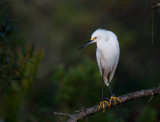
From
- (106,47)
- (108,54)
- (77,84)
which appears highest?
(106,47)

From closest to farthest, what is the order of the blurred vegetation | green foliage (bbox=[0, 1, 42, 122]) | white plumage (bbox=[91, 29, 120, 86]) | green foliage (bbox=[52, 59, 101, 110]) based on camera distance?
1. green foliage (bbox=[0, 1, 42, 122])
2. the blurred vegetation
3. white plumage (bbox=[91, 29, 120, 86])
4. green foliage (bbox=[52, 59, 101, 110])

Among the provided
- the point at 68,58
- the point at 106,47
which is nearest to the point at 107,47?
the point at 106,47

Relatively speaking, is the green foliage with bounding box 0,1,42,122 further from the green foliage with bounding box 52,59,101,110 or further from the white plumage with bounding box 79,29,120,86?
the green foliage with bounding box 52,59,101,110

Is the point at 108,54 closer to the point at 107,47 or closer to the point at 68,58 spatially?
the point at 107,47

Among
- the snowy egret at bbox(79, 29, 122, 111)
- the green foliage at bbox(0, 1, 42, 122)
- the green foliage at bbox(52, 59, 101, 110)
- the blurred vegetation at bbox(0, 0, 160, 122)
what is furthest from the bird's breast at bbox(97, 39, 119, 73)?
the green foliage at bbox(52, 59, 101, 110)

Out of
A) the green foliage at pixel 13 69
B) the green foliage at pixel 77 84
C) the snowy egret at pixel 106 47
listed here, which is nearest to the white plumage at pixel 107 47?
the snowy egret at pixel 106 47

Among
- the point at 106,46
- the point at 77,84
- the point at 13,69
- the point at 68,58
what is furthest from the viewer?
the point at 68,58

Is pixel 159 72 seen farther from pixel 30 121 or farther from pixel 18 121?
pixel 18 121

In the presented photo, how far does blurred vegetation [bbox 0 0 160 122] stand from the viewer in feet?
11.8

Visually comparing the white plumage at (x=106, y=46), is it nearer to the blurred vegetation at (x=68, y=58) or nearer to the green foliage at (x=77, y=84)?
the blurred vegetation at (x=68, y=58)

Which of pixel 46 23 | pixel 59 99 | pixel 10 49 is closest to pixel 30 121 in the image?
pixel 59 99

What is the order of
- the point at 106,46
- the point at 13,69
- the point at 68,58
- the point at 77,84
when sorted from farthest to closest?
the point at 68,58
the point at 77,84
the point at 106,46
the point at 13,69

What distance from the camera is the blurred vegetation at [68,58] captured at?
3588 mm

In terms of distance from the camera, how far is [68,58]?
30.5ft
